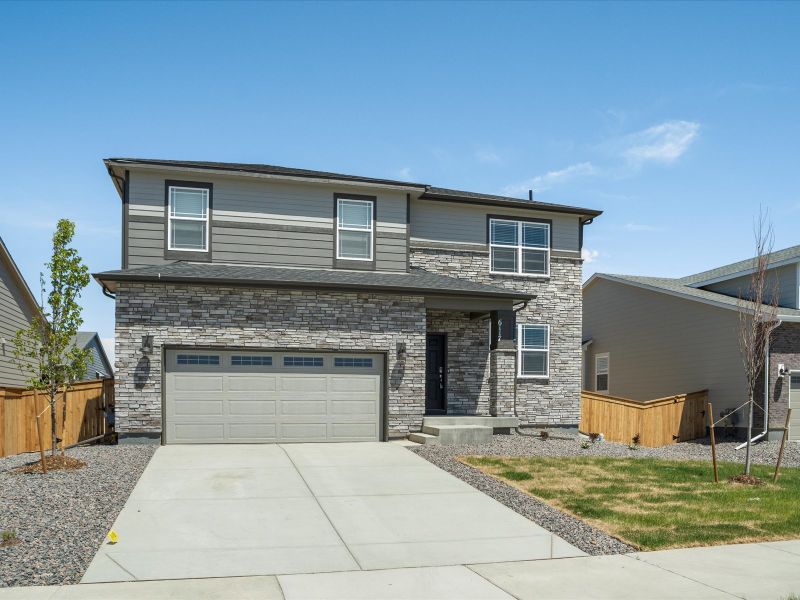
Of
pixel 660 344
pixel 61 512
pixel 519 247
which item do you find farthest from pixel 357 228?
pixel 660 344

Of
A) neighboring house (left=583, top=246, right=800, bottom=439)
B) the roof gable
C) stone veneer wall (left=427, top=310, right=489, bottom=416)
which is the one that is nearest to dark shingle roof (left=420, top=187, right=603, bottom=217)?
stone veneer wall (left=427, top=310, right=489, bottom=416)

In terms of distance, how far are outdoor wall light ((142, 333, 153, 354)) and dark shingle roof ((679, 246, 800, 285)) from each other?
16.1 m

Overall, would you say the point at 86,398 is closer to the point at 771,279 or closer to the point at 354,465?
the point at 354,465

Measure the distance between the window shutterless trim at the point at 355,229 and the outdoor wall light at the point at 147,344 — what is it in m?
4.90

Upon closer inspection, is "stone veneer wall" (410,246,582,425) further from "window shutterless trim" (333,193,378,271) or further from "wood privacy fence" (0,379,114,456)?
"wood privacy fence" (0,379,114,456)

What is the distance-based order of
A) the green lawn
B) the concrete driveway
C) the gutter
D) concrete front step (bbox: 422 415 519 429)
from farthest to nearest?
concrete front step (bbox: 422 415 519 429)
the gutter
the green lawn
the concrete driveway

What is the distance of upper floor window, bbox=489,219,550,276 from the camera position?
2036 centimetres

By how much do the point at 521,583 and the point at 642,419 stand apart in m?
13.8

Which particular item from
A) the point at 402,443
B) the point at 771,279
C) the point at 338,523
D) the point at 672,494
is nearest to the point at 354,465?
the point at 402,443

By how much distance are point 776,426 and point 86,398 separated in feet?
57.2

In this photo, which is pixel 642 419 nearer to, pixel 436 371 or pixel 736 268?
pixel 436 371

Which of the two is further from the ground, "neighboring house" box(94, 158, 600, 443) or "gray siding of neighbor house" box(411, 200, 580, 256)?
"gray siding of neighbor house" box(411, 200, 580, 256)

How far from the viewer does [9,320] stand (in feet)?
72.8

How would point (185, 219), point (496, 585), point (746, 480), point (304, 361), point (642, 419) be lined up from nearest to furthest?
point (496, 585) < point (746, 480) < point (304, 361) < point (185, 219) < point (642, 419)
